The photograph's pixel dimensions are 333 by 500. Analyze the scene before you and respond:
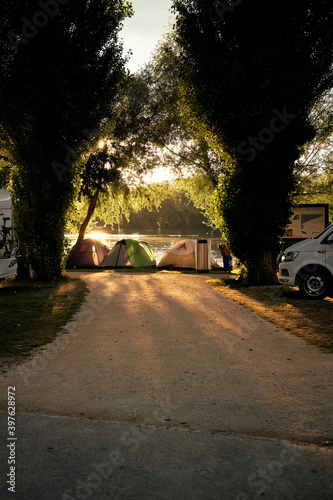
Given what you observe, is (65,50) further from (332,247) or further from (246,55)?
(332,247)

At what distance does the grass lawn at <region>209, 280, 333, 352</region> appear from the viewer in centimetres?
733

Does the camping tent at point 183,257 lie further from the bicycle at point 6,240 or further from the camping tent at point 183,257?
the bicycle at point 6,240

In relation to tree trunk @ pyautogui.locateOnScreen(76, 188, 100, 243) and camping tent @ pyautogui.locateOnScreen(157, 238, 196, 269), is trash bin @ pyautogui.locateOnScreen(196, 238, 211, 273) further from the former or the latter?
tree trunk @ pyautogui.locateOnScreen(76, 188, 100, 243)

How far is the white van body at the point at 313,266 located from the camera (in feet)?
35.3

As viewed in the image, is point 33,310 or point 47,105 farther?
point 47,105

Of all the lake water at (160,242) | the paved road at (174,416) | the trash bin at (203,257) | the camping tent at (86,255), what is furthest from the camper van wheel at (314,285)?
the lake water at (160,242)

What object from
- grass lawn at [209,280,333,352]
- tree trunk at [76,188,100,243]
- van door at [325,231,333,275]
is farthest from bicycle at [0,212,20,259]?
tree trunk at [76,188,100,243]

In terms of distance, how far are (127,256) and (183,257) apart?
9.96ft

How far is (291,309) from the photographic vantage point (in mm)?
9633

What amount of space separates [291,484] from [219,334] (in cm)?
453

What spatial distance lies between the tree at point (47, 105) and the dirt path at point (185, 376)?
6950 mm

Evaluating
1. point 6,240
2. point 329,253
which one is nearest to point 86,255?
point 6,240

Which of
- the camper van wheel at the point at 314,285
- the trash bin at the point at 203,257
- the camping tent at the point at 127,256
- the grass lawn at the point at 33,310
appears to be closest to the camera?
the grass lawn at the point at 33,310

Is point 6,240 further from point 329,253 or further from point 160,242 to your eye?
point 160,242
